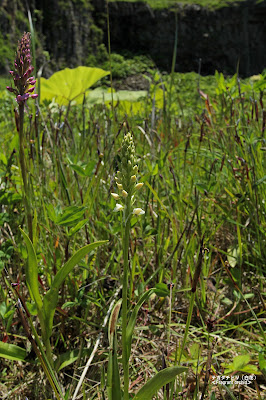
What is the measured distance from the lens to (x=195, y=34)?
806 inches

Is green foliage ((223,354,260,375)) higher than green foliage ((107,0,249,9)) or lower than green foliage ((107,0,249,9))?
lower

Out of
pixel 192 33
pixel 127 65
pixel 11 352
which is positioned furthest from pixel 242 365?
pixel 192 33

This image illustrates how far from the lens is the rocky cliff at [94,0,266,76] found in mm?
19531

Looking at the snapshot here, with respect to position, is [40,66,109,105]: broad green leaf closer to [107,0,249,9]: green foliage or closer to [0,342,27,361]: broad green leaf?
[0,342,27,361]: broad green leaf

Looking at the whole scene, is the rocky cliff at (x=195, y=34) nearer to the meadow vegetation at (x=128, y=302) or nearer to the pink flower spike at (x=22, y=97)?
the meadow vegetation at (x=128, y=302)

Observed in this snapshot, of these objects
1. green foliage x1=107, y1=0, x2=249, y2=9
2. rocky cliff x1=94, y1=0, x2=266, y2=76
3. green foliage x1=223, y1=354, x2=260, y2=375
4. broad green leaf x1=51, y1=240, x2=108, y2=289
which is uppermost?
green foliage x1=107, y1=0, x2=249, y2=9

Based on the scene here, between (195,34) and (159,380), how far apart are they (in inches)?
881

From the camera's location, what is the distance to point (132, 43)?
20156mm

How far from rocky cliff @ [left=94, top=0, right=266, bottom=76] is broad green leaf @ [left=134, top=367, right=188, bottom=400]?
20.3m

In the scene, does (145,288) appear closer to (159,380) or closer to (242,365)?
(242,365)

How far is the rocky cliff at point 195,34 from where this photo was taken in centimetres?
1953

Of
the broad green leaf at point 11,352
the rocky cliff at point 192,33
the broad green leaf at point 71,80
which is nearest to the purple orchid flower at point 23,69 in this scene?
the broad green leaf at point 11,352

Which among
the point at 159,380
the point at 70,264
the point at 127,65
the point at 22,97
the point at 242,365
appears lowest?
the point at 242,365

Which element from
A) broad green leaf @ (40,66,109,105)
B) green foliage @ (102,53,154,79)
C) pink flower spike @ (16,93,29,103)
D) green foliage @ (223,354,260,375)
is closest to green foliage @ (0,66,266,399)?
green foliage @ (223,354,260,375)
